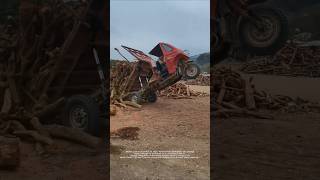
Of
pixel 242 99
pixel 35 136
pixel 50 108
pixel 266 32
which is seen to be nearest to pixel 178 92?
pixel 242 99

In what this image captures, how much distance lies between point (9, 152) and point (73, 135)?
2.66 ft

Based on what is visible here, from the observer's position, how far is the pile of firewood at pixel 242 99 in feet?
22.8

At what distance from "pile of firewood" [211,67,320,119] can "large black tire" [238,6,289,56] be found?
0.43 metres

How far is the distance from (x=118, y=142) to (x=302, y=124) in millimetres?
2310

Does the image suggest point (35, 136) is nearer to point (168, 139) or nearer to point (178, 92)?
point (168, 139)

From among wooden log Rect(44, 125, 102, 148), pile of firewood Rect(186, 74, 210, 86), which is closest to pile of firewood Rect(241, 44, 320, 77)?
pile of firewood Rect(186, 74, 210, 86)

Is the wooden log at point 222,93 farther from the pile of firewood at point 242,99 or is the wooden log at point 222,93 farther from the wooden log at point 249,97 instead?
the wooden log at point 249,97

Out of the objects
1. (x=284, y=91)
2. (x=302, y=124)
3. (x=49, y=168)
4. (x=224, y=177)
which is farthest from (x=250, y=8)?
(x=49, y=168)

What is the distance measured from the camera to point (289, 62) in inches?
284

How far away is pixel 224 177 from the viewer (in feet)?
21.1

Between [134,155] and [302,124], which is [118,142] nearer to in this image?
[134,155]

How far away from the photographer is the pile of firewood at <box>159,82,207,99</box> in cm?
646

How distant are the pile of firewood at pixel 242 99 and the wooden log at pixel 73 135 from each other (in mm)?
1541

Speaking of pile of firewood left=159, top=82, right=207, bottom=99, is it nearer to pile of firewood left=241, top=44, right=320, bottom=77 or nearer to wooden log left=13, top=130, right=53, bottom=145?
pile of firewood left=241, top=44, right=320, bottom=77
